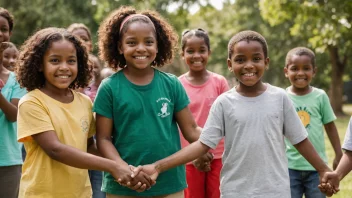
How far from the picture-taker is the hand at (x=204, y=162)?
4309 mm

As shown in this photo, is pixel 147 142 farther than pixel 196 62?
No

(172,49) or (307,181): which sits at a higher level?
(172,49)

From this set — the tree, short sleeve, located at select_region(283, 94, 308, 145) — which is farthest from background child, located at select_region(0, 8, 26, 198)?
the tree

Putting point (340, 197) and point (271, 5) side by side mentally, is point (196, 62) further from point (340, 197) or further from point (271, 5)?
point (271, 5)

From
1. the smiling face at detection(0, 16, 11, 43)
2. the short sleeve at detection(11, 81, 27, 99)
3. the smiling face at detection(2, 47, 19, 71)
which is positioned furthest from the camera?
the smiling face at detection(2, 47, 19, 71)

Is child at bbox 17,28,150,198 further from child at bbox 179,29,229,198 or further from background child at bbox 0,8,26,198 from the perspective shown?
child at bbox 179,29,229,198

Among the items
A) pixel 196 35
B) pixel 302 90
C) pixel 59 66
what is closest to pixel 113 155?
pixel 59 66

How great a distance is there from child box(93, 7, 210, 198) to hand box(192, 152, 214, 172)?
1.51ft

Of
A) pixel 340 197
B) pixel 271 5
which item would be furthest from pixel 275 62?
pixel 340 197

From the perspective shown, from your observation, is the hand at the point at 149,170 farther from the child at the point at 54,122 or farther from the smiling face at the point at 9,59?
the smiling face at the point at 9,59

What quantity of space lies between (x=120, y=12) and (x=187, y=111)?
912 mm

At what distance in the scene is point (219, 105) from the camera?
12.2ft

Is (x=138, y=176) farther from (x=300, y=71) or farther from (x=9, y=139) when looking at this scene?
(x=300, y=71)

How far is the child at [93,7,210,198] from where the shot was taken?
142 inches
